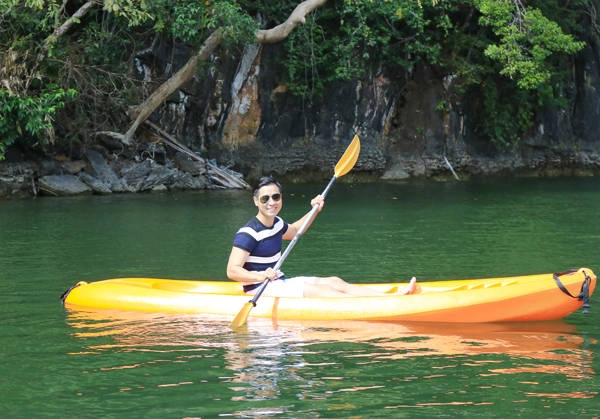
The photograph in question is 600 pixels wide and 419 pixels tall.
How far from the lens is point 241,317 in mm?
6449

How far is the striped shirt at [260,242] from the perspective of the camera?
6.60 meters

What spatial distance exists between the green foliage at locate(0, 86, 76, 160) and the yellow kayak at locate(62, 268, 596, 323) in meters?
9.55

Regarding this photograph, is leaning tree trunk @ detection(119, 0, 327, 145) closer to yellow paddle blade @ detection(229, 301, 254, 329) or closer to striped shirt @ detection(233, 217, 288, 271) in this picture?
striped shirt @ detection(233, 217, 288, 271)

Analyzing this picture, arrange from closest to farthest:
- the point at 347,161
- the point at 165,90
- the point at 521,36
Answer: the point at 347,161 → the point at 165,90 → the point at 521,36

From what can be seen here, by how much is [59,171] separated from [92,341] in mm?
12338

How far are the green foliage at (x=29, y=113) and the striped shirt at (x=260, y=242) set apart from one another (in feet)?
32.2

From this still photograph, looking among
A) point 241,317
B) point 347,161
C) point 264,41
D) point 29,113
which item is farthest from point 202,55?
point 241,317

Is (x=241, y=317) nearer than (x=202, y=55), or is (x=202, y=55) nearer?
(x=241, y=317)

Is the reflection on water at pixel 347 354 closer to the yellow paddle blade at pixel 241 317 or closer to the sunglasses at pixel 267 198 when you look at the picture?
the yellow paddle blade at pixel 241 317

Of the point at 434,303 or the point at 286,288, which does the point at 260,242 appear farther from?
the point at 434,303

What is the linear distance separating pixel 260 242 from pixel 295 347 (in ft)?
3.27

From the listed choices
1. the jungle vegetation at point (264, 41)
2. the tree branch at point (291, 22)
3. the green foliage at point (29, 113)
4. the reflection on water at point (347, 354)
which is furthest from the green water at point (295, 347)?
the tree branch at point (291, 22)

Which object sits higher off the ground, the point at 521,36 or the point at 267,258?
the point at 521,36

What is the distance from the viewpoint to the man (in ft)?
21.5
